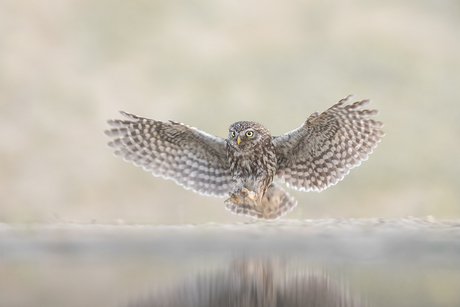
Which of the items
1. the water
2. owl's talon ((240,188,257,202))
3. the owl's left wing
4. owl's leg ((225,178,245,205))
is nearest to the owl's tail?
the owl's left wing

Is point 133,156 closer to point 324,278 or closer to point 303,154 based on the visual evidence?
point 303,154

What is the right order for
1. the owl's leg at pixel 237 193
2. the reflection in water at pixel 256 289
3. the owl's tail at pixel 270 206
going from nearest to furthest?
the reflection in water at pixel 256 289, the owl's leg at pixel 237 193, the owl's tail at pixel 270 206

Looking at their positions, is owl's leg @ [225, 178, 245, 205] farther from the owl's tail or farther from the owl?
the owl's tail

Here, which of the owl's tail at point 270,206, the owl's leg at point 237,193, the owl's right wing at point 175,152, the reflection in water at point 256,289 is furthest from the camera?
the owl's tail at point 270,206

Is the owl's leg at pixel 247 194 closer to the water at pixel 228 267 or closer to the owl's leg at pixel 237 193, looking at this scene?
the owl's leg at pixel 237 193

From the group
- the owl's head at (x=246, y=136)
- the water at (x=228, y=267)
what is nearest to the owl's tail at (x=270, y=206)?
the owl's head at (x=246, y=136)

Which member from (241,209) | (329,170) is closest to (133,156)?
(241,209)
